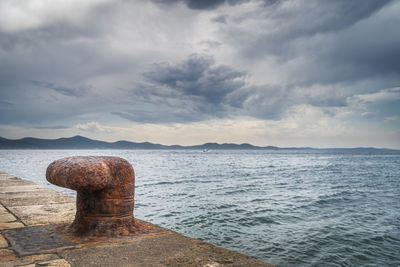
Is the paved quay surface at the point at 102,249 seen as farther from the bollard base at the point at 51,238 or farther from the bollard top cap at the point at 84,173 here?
the bollard top cap at the point at 84,173

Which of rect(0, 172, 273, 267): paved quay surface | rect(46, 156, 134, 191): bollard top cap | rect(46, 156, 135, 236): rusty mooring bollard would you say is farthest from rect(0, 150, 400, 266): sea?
rect(46, 156, 134, 191): bollard top cap

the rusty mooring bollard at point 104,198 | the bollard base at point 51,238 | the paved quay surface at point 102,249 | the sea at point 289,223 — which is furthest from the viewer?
the sea at point 289,223

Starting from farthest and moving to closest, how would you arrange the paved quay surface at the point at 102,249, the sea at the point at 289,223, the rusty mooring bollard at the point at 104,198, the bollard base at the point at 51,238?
the sea at the point at 289,223
the rusty mooring bollard at the point at 104,198
the bollard base at the point at 51,238
the paved quay surface at the point at 102,249

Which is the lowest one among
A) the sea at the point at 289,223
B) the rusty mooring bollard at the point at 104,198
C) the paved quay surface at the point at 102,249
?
the sea at the point at 289,223

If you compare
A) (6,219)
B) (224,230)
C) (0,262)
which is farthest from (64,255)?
(224,230)

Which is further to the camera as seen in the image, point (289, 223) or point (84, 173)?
point (289, 223)

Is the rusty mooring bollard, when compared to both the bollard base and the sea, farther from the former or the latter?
the sea

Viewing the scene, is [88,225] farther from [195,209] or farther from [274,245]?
[195,209]

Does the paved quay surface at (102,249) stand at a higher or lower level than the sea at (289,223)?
higher

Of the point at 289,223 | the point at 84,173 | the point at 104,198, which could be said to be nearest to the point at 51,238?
the point at 104,198

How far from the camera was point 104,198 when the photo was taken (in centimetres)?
259

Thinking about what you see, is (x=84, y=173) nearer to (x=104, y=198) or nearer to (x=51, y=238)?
(x=104, y=198)

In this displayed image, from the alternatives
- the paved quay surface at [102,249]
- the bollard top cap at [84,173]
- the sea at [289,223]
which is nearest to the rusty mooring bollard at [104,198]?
the bollard top cap at [84,173]

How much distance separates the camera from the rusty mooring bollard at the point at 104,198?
2.45m
